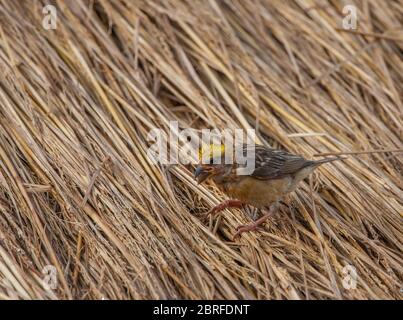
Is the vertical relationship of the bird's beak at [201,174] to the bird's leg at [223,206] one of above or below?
above

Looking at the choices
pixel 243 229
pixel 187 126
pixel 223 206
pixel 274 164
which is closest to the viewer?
pixel 243 229

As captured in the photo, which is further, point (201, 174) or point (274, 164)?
point (274, 164)

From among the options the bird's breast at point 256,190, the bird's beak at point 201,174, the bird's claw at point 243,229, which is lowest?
the bird's claw at point 243,229

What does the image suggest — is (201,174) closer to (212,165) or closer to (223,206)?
(212,165)

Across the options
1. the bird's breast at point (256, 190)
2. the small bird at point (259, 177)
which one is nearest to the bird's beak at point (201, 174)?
the small bird at point (259, 177)

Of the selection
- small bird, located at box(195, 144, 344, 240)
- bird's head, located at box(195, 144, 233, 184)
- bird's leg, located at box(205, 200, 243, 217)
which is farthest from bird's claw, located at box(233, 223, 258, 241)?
bird's head, located at box(195, 144, 233, 184)

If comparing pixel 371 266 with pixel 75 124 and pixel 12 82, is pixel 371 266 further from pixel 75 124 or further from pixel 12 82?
pixel 12 82

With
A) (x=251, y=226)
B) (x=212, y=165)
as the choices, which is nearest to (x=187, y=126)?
(x=212, y=165)

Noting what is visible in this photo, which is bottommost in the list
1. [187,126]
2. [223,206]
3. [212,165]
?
[223,206]

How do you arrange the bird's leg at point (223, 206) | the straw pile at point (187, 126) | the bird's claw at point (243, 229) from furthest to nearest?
the bird's leg at point (223, 206) < the bird's claw at point (243, 229) < the straw pile at point (187, 126)

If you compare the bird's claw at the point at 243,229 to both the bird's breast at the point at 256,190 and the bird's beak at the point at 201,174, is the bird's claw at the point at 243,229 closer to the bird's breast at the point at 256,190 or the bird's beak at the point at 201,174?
the bird's breast at the point at 256,190
